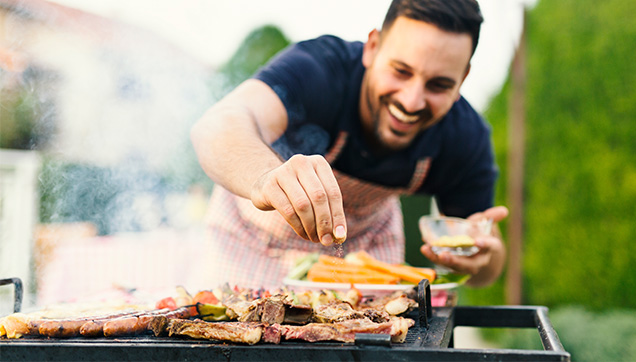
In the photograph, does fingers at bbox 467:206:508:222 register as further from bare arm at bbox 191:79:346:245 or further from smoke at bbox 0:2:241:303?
smoke at bbox 0:2:241:303

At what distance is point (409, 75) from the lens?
2010 millimetres

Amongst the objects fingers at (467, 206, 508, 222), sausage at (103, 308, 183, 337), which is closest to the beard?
fingers at (467, 206, 508, 222)

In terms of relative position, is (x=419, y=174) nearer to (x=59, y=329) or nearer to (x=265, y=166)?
(x=265, y=166)

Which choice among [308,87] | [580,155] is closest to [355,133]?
[308,87]

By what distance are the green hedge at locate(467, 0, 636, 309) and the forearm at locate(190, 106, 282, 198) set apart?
3.84 metres

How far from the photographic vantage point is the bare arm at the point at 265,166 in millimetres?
1163

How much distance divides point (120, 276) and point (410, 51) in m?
3.19

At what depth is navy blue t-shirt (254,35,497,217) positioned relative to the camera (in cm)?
215

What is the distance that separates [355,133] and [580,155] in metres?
3.18

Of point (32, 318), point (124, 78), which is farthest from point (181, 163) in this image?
point (32, 318)

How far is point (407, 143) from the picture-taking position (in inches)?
93.7

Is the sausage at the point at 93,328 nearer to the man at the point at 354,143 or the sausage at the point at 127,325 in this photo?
the sausage at the point at 127,325

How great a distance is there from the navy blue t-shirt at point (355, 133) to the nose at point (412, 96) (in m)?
0.34

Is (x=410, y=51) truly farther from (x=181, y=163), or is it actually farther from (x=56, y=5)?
(x=56, y=5)
